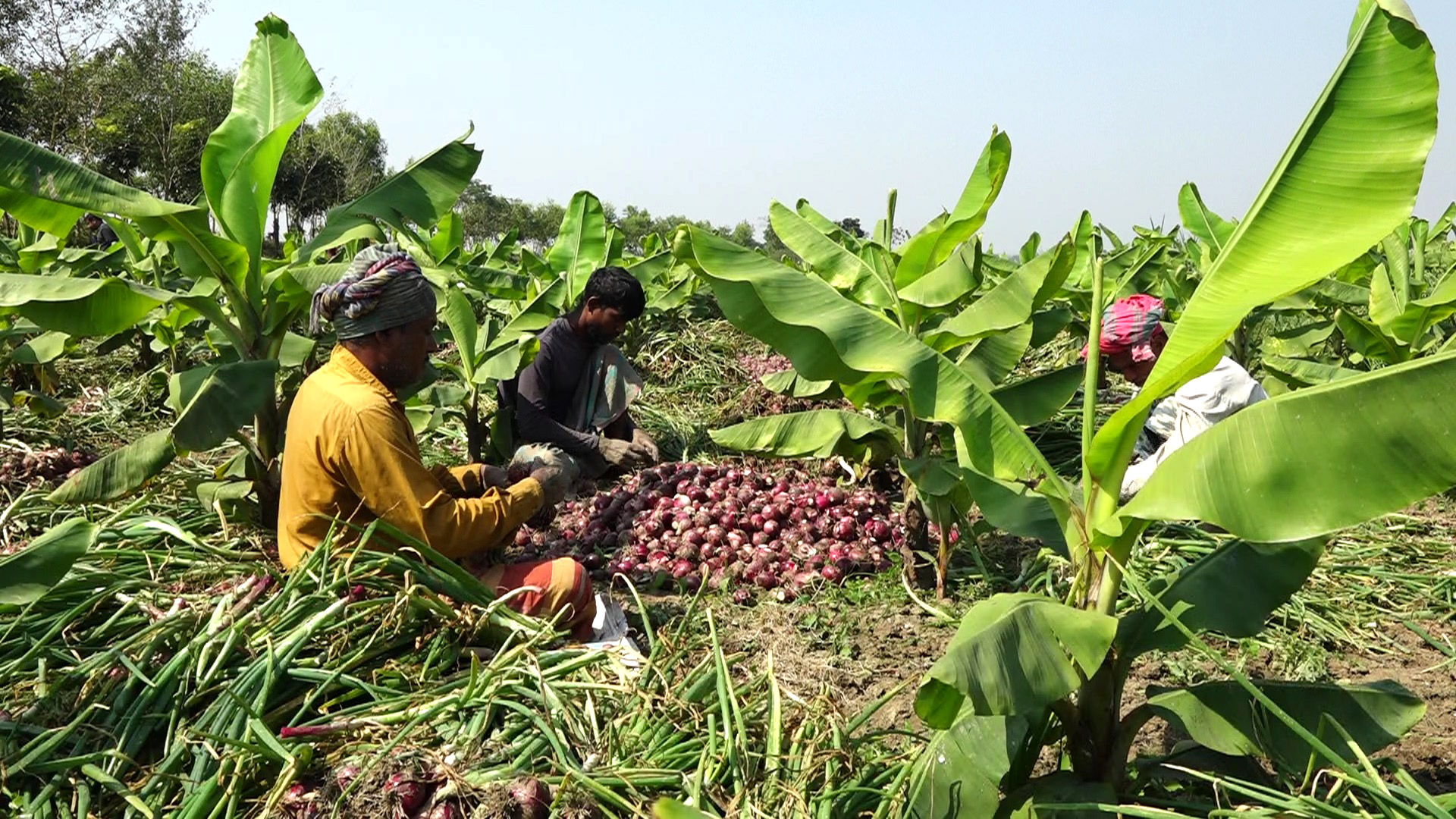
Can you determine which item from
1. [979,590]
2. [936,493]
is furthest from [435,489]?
[979,590]

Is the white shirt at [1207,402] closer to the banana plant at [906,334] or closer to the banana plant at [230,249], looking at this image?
the banana plant at [906,334]

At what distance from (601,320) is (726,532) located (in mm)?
1399

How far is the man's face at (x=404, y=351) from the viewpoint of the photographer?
3008 millimetres

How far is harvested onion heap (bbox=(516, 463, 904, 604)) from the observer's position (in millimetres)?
4363

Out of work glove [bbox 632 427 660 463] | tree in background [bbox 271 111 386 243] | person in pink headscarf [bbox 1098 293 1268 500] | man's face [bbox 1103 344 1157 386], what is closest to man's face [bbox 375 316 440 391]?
work glove [bbox 632 427 660 463]

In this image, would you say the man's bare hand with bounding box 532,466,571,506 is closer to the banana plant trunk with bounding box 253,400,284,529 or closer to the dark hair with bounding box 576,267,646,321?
the banana plant trunk with bounding box 253,400,284,529

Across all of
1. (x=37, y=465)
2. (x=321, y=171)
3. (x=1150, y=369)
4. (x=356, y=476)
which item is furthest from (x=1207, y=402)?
(x=321, y=171)

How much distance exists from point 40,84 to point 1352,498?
27717mm

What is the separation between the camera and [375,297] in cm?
293

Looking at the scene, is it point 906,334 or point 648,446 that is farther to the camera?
point 648,446

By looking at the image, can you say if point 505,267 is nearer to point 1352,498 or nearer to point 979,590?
point 979,590

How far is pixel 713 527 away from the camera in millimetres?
4613

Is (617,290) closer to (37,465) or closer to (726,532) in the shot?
(726,532)

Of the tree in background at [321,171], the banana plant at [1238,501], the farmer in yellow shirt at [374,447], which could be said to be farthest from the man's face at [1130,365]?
the tree in background at [321,171]
